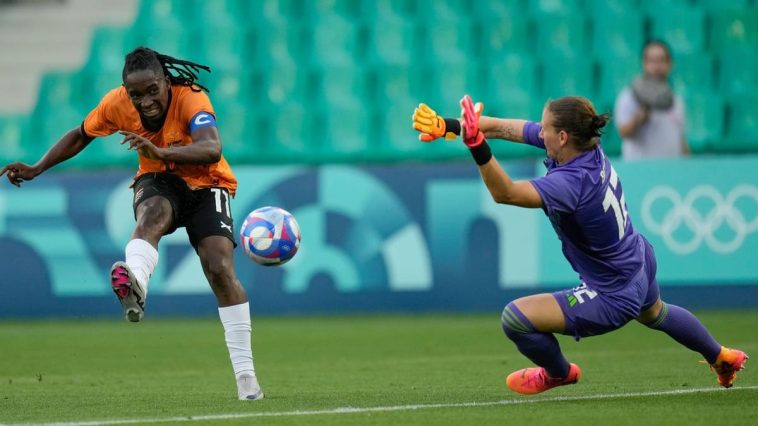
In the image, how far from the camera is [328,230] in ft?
44.0

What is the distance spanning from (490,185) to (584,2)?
31.5 feet

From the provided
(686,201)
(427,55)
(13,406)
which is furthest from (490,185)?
(427,55)

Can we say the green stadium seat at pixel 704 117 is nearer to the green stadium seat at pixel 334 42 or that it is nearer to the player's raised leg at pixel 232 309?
the green stadium seat at pixel 334 42

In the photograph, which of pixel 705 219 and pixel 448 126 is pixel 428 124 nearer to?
pixel 448 126

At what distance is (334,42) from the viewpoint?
1554 cm

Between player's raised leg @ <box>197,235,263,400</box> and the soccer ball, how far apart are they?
0.40m

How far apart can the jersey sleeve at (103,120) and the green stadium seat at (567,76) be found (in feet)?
26.6

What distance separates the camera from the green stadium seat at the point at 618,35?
15.0 metres

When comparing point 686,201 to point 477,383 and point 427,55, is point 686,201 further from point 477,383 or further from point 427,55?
point 477,383

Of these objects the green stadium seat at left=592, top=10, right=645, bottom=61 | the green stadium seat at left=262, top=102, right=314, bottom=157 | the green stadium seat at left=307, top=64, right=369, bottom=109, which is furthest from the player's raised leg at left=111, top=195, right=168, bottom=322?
the green stadium seat at left=592, top=10, right=645, bottom=61

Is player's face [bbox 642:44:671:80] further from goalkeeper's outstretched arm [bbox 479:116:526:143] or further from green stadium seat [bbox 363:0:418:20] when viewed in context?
goalkeeper's outstretched arm [bbox 479:116:526:143]

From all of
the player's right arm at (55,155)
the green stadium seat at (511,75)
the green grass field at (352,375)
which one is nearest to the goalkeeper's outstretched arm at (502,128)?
the green grass field at (352,375)

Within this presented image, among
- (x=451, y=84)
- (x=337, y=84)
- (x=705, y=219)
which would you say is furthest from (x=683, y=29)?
(x=337, y=84)

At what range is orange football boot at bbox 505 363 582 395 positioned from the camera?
6957 millimetres
